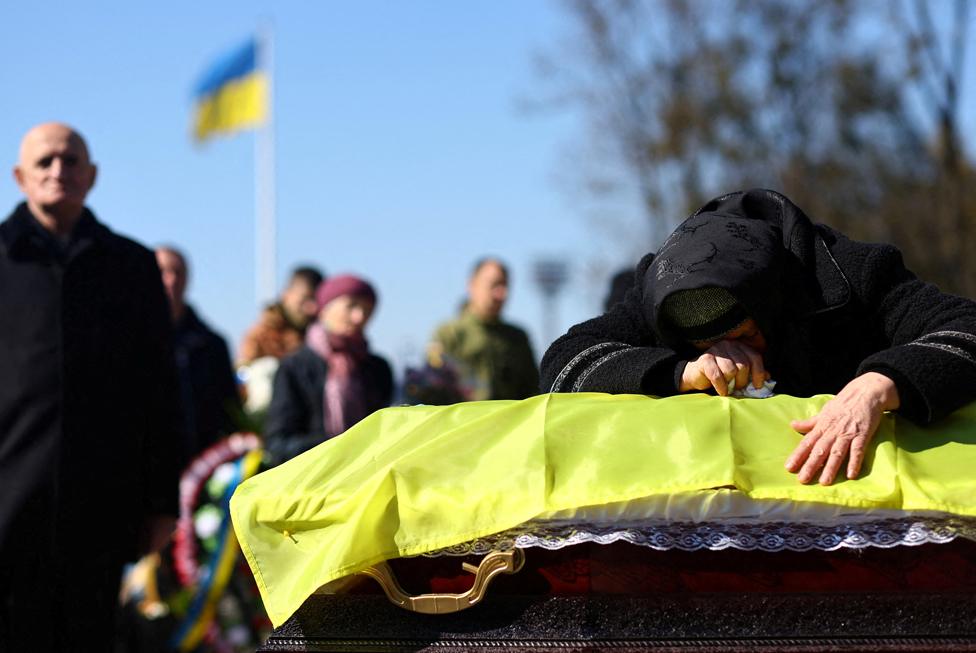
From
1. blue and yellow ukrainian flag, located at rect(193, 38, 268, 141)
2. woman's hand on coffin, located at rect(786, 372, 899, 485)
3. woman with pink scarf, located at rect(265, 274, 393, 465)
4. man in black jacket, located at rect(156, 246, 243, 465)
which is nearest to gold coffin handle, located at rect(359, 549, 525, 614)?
woman's hand on coffin, located at rect(786, 372, 899, 485)

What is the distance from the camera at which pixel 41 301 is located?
443cm

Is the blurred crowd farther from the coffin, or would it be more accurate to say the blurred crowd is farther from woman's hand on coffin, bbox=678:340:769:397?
woman's hand on coffin, bbox=678:340:769:397

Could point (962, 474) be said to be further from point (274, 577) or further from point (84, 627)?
point (84, 627)

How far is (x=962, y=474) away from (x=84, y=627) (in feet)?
9.42

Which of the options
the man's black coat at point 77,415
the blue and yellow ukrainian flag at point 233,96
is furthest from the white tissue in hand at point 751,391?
the blue and yellow ukrainian flag at point 233,96

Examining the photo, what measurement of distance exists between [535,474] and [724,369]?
524mm

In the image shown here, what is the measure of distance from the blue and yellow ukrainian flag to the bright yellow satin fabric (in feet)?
68.2

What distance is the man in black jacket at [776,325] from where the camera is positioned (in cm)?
263

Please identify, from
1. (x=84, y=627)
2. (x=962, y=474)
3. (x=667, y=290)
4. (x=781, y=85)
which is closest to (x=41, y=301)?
(x=84, y=627)

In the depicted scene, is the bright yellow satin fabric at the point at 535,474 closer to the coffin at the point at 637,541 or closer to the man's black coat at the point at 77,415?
the coffin at the point at 637,541

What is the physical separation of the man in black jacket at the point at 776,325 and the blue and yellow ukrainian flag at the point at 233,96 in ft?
67.5

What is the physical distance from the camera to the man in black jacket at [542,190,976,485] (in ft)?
8.62

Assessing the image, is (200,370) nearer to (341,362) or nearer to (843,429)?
(341,362)

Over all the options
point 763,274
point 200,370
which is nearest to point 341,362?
point 200,370
